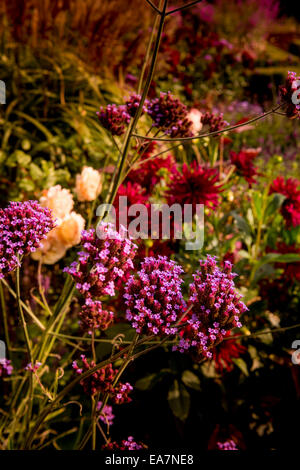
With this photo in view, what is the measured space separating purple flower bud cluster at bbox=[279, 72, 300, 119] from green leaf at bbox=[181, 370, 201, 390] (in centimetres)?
68

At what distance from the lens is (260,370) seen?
1172 mm

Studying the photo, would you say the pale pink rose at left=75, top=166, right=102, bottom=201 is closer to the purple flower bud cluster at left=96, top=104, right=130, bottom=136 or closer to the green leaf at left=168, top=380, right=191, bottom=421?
the purple flower bud cluster at left=96, top=104, right=130, bottom=136

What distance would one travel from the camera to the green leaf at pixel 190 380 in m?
1.01

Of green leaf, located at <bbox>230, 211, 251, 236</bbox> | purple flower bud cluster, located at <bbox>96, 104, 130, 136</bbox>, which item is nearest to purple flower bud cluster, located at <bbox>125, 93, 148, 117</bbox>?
purple flower bud cluster, located at <bbox>96, 104, 130, 136</bbox>

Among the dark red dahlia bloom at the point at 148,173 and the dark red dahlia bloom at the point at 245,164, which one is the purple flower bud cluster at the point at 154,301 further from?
the dark red dahlia bloom at the point at 245,164

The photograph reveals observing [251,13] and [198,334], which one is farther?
[251,13]

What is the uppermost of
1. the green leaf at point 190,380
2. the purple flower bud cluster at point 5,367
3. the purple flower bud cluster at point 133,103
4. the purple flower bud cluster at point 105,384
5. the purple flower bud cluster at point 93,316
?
the purple flower bud cluster at point 133,103

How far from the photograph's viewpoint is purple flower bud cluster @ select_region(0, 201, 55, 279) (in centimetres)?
60

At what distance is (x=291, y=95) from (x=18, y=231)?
48 centimetres

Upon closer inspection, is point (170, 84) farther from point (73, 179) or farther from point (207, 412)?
point (207, 412)

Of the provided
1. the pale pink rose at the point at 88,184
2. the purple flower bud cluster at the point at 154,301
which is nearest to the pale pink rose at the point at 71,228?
the pale pink rose at the point at 88,184

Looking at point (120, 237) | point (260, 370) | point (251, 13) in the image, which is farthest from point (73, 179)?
point (251, 13)

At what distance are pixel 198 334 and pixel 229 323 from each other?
0.05m

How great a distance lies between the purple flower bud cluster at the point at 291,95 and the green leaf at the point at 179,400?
0.70m
